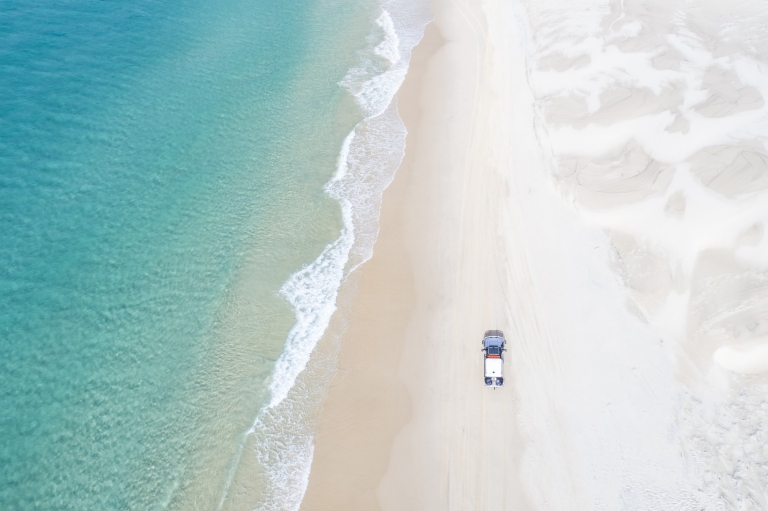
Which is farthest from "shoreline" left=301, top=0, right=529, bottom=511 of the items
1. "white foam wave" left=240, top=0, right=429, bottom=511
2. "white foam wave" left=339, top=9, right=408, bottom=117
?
"white foam wave" left=339, top=9, right=408, bottom=117

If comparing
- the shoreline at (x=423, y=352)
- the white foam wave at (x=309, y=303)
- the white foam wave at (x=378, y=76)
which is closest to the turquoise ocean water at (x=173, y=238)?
the white foam wave at (x=309, y=303)

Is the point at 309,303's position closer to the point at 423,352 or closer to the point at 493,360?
the point at 423,352

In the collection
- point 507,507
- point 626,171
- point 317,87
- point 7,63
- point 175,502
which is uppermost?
point 7,63

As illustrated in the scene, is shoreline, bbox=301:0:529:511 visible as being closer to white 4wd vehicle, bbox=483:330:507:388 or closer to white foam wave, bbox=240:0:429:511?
white 4wd vehicle, bbox=483:330:507:388

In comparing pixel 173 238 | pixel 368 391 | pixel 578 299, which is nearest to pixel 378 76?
pixel 173 238

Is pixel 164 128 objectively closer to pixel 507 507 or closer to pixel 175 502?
pixel 175 502

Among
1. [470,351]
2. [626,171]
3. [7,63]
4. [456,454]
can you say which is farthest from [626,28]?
[7,63]
